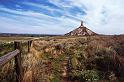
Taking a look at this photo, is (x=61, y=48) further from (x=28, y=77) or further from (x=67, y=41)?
(x=28, y=77)

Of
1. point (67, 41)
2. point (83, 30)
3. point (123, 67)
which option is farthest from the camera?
point (83, 30)

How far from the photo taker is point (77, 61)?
12.9 metres

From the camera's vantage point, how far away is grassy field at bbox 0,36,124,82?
10625 mm

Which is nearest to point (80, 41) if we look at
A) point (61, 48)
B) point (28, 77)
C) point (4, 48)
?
point (61, 48)

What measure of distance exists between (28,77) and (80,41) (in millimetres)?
10802

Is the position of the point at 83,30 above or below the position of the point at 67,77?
above

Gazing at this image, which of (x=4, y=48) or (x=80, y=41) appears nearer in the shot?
(x=4, y=48)

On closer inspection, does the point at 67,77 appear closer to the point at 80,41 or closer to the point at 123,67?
the point at 123,67

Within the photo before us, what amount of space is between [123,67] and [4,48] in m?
6.44

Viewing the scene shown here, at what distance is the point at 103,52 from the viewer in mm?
13375

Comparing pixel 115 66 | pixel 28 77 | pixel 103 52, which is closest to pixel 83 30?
pixel 103 52

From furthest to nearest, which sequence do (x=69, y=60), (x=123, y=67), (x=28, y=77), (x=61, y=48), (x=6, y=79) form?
(x=61, y=48) < (x=69, y=60) < (x=123, y=67) < (x=6, y=79) < (x=28, y=77)

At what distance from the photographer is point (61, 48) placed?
15.4 metres

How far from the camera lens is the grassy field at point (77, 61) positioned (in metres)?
10.6
